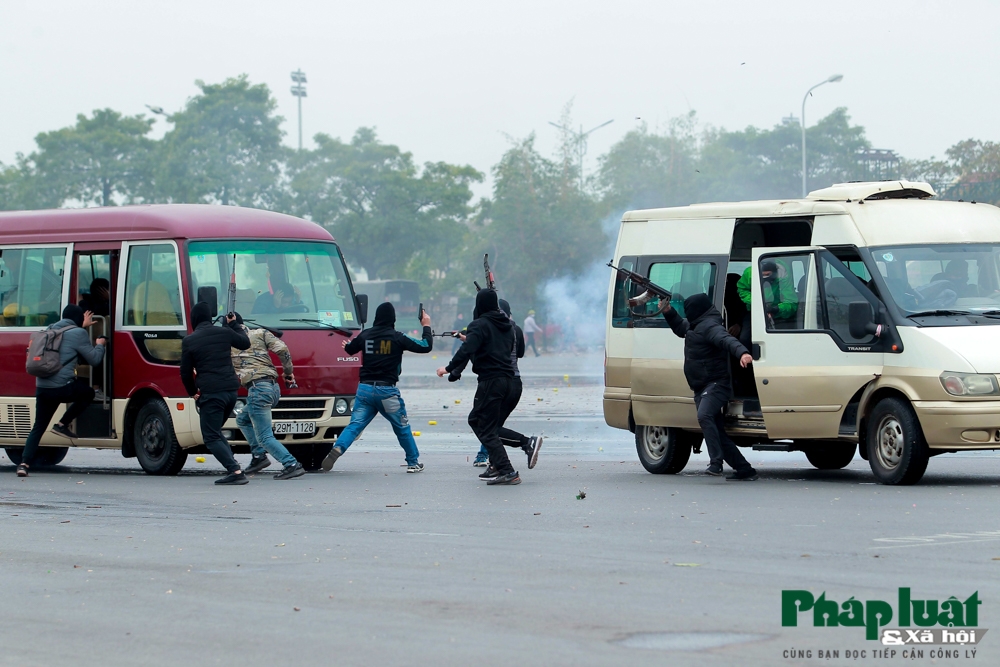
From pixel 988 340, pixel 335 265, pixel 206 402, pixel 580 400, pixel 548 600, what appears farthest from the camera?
pixel 580 400

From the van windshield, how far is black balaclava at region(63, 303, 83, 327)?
8163 millimetres

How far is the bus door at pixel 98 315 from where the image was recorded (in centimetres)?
1501

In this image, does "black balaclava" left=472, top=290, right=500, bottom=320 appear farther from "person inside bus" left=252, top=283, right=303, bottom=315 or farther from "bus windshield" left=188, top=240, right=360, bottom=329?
"person inside bus" left=252, top=283, right=303, bottom=315

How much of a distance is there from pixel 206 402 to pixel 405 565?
18.8 feet

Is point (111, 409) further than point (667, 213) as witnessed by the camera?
Yes

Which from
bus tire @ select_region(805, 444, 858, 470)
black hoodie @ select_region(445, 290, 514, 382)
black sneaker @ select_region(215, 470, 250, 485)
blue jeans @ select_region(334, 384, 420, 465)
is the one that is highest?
black hoodie @ select_region(445, 290, 514, 382)

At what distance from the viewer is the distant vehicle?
58.5m

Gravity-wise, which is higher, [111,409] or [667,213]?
[667,213]

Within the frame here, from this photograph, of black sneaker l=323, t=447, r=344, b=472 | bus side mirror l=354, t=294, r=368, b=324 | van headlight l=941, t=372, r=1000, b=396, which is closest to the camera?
van headlight l=941, t=372, r=1000, b=396

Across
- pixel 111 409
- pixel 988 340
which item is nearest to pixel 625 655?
pixel 988 340

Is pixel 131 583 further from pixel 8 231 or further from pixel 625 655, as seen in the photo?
pixel 8 231

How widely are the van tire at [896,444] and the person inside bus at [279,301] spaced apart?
6166 mm

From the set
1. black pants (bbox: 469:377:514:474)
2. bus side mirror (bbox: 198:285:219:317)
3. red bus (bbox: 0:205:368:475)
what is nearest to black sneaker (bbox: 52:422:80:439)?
red bus (bbox: 0:205:368:475)

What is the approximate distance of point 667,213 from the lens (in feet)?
46.1
